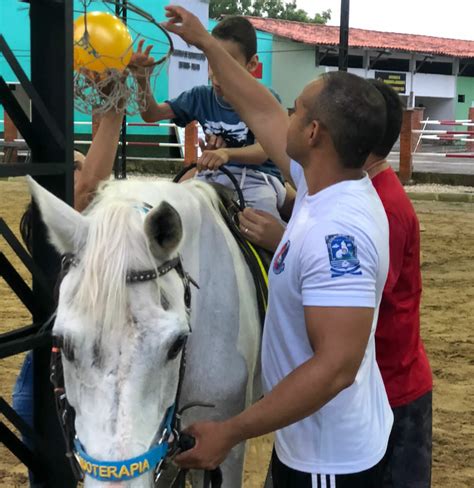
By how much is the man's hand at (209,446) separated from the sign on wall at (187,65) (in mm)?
18912

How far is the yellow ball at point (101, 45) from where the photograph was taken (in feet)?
8.64

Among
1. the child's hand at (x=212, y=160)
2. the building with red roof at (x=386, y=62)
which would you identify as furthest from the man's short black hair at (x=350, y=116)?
the building with red roof at (x=386, y=62)

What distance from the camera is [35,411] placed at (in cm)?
267

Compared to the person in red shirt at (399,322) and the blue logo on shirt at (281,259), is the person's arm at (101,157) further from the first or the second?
the blue logo on shirt at (281,259)

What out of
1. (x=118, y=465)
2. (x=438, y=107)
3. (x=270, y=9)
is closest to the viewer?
(x=118, y=465)

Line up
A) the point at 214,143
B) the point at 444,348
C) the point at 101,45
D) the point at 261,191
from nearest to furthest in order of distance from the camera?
the point at 101,45, the point at 261,191, the point at 214,143, the point at 444,348

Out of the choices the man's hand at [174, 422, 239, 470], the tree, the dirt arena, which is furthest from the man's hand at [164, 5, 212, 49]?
the tree

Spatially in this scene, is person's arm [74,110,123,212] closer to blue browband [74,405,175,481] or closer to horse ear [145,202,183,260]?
horse ear [145,202,183,260]

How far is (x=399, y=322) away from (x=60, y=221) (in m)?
1.16

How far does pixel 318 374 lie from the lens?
4.81 ft

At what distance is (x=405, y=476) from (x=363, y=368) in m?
0.88

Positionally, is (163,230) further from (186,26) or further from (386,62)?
(386,62)

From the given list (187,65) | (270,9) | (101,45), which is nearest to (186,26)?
(101,45)

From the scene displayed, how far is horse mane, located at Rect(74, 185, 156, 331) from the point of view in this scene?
4.83 ft
